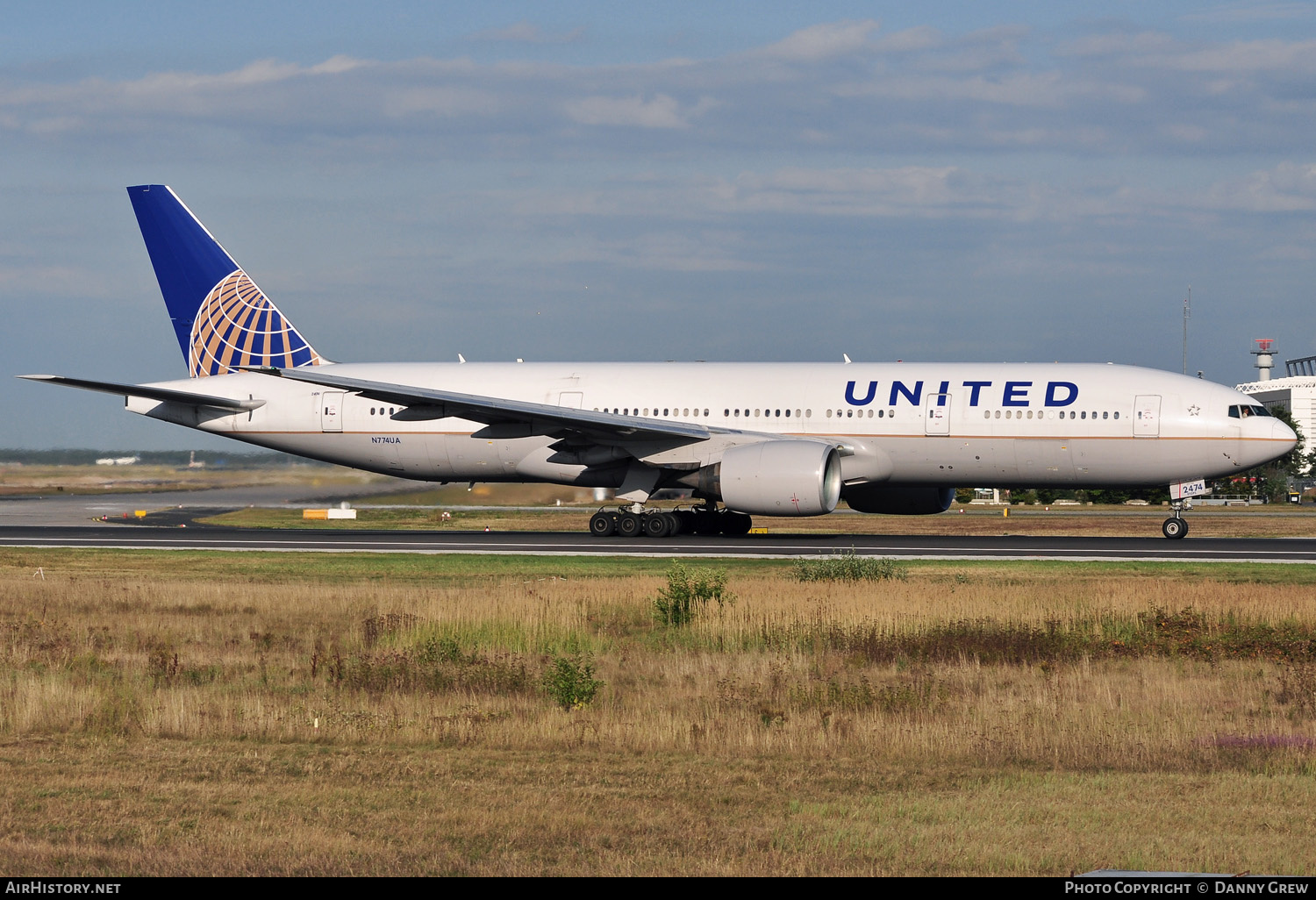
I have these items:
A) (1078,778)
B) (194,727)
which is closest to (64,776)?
(194,727)

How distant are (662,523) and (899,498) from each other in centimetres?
601

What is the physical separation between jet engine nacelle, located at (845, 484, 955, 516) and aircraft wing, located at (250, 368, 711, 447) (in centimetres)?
437

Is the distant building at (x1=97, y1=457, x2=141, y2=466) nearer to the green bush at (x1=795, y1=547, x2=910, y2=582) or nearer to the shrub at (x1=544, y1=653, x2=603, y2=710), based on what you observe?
the green bush at (x1=795, y1=547, x2=910, y2=582)

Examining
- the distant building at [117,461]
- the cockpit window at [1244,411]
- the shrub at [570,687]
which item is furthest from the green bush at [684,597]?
the distant building at [117,461]

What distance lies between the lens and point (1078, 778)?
8906 millimetres

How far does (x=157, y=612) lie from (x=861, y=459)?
17.3m

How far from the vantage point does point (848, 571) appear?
21.2m

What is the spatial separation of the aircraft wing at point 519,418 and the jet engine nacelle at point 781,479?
1.81 metres

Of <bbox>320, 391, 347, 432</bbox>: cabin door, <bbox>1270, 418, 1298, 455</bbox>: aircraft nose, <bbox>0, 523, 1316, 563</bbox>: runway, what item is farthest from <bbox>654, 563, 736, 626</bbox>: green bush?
<bbox>320, 391, 347, 432</bbox>: cabin door

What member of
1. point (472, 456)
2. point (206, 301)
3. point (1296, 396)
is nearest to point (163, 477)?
point (206, 301)

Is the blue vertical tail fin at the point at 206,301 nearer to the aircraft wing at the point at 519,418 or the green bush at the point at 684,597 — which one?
the aircraft wing at the point at 519,418

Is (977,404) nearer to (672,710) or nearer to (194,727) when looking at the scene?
(672,710)

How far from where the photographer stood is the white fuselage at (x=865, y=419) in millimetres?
29625

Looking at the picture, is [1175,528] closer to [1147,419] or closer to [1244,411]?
[1244,411]
